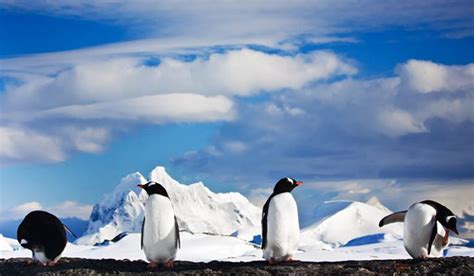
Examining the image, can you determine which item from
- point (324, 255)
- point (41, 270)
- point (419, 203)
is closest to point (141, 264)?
point (41, 270)

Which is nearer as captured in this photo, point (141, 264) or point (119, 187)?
point (141, 264)

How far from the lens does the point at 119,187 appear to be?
153 m

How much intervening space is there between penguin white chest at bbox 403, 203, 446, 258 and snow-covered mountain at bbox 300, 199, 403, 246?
87242 mm

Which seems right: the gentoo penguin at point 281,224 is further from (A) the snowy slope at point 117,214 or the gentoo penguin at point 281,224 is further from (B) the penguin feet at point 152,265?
(A) the snowy slope at point 117,214

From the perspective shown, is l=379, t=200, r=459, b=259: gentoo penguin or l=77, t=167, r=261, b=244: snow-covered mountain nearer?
l=379, t=200, r=459, b=259: gentoo penguin

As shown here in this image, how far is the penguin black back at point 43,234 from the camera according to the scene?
11.1 meters

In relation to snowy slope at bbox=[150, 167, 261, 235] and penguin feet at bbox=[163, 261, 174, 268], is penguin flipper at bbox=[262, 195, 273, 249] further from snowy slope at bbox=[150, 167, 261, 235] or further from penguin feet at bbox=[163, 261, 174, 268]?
snowy slope at bbox=[150, 167, 261, 235]

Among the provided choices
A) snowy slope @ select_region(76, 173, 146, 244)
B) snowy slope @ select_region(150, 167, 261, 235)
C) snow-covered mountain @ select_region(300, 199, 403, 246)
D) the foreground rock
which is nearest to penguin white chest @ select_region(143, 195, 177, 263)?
the foreground rock

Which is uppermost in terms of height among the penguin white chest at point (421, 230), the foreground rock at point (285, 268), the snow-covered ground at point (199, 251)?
the snow-covered ground at point (199, 251)

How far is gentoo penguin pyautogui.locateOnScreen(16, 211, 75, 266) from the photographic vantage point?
11.1 metres

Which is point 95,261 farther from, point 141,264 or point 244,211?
point 244,211

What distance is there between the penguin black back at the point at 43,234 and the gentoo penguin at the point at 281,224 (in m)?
2.87

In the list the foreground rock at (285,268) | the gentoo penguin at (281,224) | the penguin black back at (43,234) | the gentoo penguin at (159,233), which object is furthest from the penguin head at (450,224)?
the penguin black back at (43,234)

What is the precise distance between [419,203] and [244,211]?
160 meters
